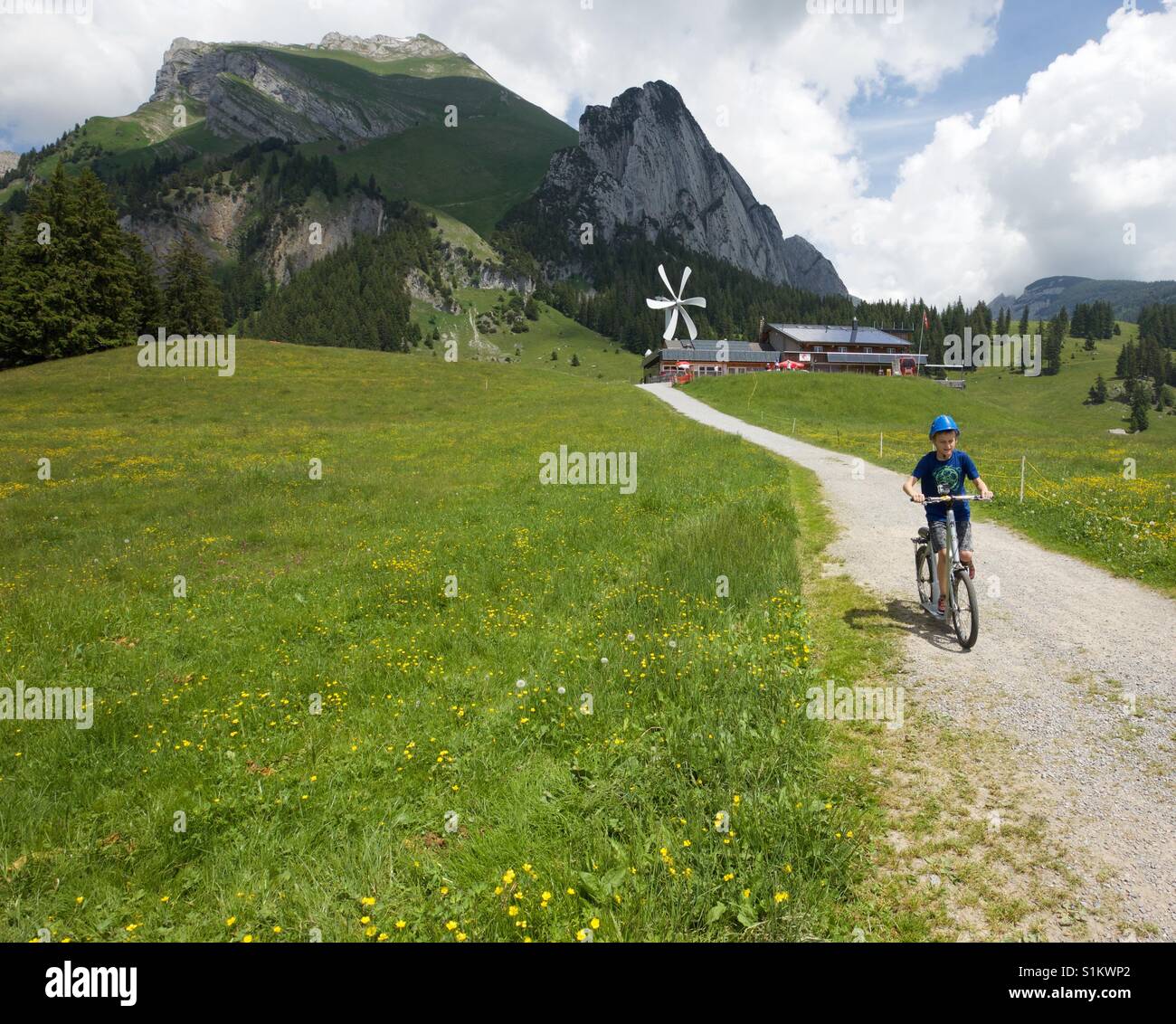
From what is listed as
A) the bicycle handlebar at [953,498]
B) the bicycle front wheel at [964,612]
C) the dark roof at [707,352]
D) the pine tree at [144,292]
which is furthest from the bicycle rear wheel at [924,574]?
the dark roof at [707,352]

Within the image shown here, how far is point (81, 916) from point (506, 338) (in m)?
197

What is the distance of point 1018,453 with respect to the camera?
31.6 m

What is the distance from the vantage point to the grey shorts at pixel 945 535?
28.2 ft

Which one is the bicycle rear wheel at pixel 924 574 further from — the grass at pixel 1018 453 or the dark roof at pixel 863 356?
the dark roof at pixel 863 356

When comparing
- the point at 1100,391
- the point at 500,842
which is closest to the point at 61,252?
the point at 500,842

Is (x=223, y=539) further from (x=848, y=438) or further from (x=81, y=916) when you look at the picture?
(x=848, y=438)

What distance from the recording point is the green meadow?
4.44 metres

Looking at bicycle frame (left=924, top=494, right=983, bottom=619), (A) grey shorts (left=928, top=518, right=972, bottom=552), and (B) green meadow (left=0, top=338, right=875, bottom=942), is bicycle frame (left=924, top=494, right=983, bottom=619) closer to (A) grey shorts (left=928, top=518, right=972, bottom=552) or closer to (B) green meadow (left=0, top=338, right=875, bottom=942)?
(A) grey shorts (left=928, top=518, right=972, bottom=552)

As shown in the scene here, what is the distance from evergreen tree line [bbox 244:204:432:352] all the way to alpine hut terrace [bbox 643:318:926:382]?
82.0 metres

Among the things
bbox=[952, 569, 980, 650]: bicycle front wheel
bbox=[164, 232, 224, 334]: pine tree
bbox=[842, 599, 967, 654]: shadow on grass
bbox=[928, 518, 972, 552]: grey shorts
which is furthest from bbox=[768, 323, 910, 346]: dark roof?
bbox=[952, 569, 980, 650]: bicycle front wheel

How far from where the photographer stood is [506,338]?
624 ft

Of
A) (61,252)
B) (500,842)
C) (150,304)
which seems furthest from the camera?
(150,304)

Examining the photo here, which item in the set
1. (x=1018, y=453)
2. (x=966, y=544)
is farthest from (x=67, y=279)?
(x=1018, y=453)
